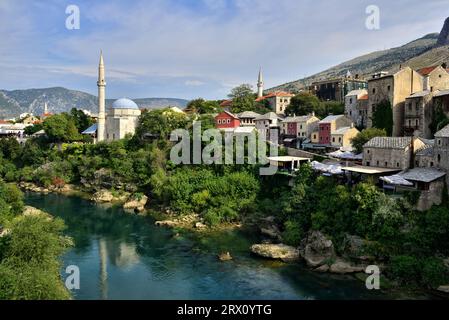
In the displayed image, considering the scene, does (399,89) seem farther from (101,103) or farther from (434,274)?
(101,103)

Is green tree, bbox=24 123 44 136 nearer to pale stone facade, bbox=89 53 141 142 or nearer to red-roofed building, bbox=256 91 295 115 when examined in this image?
pale stone facade, bbox=89 53 141 142

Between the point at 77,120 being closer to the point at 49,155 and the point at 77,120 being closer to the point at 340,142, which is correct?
the point at 49,155

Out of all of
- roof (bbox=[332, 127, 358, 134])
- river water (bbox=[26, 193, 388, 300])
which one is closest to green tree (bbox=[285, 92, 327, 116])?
roof (bbox=[332, 127, 358, 134])

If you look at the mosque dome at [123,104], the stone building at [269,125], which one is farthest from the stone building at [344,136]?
the mosque dome at [123,104]

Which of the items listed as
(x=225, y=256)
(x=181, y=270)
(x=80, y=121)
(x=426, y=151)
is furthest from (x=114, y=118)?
(x=426, y=151)

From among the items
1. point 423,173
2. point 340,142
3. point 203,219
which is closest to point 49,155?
point 203,219

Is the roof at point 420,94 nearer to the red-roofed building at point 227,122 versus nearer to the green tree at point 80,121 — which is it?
the red-roofed building at point 227,122
